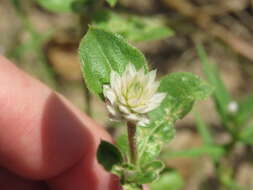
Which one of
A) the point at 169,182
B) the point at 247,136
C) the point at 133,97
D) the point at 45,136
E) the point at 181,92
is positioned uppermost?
the point at 133,97

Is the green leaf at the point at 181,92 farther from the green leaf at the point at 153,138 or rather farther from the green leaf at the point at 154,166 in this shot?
the green leaf at the point at 154,166

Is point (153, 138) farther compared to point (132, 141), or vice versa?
point (153, 138)

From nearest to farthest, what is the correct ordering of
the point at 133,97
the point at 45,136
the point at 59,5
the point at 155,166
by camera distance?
the point at 133,97 < the point at 155,166 < the point at 45,136 < the point at 59,5

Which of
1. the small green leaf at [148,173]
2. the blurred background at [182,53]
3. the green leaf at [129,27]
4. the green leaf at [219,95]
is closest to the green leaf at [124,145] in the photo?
the small green leaf at [148,173]

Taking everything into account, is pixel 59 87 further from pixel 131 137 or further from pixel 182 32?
pixel 131 137

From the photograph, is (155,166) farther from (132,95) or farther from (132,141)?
(132,95)

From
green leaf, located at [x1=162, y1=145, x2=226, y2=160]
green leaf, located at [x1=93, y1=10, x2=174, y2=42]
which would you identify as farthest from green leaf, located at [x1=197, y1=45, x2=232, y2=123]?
green leaf, located at [x1=93, y1=10, x2=174, y2=42]

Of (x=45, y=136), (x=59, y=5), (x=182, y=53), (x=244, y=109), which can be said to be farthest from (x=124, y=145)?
(x=182, y=53)

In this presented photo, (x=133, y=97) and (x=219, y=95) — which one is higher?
(x=133, y=97)
